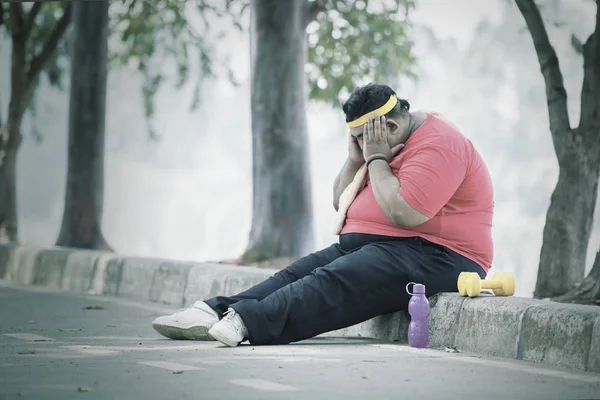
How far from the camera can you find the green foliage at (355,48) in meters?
14.2

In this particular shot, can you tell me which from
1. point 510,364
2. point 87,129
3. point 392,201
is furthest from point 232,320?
point 87,129

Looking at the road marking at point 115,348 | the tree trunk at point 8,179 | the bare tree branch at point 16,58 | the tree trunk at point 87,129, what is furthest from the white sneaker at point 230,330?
the bare tree branch at point 16,58

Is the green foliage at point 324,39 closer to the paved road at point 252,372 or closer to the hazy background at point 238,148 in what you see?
the hazy background at point 238,148

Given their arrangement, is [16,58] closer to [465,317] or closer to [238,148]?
[465,317]

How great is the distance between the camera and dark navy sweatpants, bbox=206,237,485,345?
565cm

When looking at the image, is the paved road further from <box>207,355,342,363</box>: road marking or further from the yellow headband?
the yellow headband

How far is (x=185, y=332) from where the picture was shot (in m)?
6.00

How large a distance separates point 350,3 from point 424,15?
5.62m

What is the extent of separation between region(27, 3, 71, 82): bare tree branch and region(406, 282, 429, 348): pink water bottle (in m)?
9.96

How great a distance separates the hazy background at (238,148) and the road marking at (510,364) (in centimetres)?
1286

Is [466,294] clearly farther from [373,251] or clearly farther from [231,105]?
[231,105]

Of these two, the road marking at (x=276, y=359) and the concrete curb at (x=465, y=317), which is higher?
the concrete curb at (x=465, y=317)

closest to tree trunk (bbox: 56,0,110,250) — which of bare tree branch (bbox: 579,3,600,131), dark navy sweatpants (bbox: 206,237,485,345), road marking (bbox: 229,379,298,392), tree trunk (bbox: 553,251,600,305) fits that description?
bare tree branch (bbox: 579,3,600,131)

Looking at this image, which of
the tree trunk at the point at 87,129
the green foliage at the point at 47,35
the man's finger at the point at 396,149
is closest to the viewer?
the man's finger at the point at 396,149
